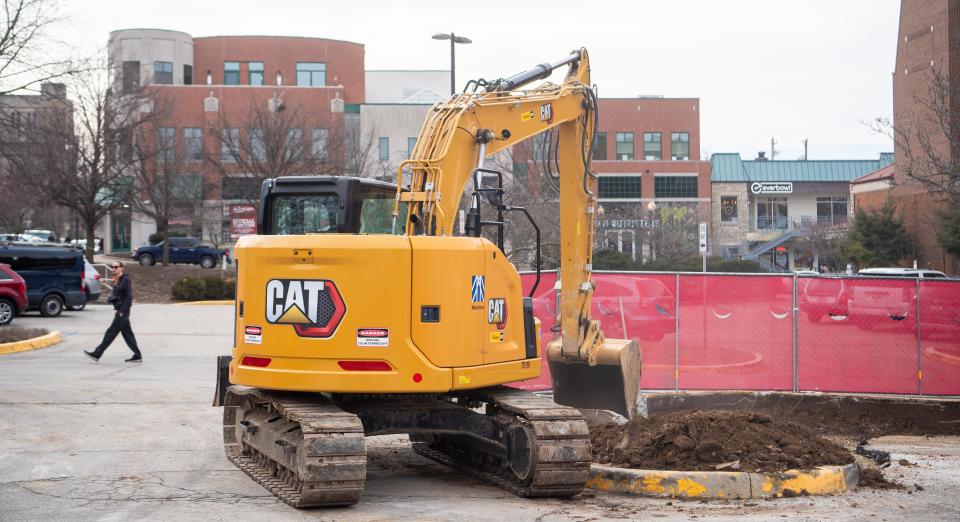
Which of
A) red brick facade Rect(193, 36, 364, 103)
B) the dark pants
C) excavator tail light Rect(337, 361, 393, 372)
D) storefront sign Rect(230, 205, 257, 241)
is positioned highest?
red brick facade Rect(193, 36, 364, 103)

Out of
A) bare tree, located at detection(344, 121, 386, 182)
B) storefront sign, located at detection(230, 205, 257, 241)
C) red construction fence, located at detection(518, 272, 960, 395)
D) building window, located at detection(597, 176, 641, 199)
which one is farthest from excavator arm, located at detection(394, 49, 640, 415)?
building window, located at detection(597, 176, 641, 199)

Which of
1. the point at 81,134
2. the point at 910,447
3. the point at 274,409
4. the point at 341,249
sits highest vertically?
the point at 81,134

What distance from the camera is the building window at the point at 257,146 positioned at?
43928 millimetres

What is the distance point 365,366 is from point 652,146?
7167 cm

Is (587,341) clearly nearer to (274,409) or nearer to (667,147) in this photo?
(274,409)

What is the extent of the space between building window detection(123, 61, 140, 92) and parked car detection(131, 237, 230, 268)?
1151cm

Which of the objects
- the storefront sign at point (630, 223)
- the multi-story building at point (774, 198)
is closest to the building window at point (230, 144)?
the storefront sign at point (630, 223)

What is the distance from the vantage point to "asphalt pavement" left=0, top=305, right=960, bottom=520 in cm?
853

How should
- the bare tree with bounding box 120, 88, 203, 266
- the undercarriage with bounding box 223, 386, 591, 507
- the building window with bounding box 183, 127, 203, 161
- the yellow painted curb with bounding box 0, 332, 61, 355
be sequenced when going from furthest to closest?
the building window with bounding box 183, 127, 203, 161 → the bare tree with bounding box 120, 88, 203, 266 → the yellow painted curb with bounding box 0, 332, 61, 355 → the undercarriage with bounding box 223, 386, 591, 507

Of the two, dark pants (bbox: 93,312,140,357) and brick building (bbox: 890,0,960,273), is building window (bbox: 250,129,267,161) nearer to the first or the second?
dark pants (bbox: 93,312,140,357)

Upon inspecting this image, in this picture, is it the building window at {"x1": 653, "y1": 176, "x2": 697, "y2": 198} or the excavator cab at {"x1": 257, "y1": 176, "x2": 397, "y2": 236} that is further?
the building window at {"x1": 653, "y1": 176, "x2": 697, "y2": 198}

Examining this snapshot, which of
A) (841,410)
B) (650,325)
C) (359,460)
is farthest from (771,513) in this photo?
(650,325)

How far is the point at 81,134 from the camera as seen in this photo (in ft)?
141

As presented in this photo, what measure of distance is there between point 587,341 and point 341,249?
154 inches
